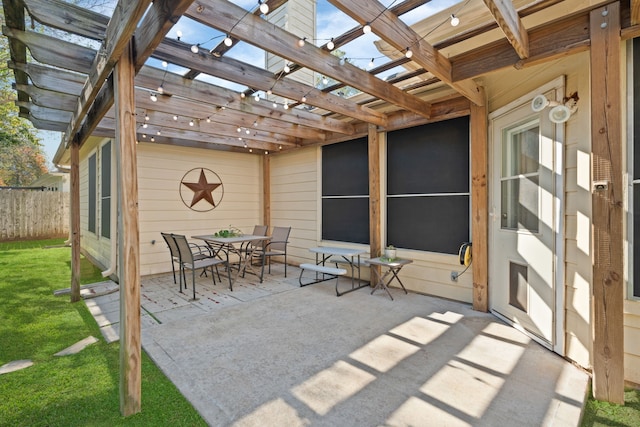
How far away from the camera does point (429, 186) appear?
4430 mm

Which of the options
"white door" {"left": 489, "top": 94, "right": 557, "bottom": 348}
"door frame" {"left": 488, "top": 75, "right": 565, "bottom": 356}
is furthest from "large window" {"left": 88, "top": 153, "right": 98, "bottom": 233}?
"door frame" {"left": 488, "top": 75, "right": 565, "bottom": 356}

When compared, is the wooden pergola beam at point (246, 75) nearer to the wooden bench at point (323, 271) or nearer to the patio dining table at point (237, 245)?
the wooden bench at point (323, 271)

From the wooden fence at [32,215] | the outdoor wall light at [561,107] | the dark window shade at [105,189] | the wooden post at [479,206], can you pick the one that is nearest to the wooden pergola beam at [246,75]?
the wooden post at [479,206]

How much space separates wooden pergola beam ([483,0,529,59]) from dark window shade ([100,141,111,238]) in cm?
622

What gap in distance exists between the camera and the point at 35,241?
398 inches

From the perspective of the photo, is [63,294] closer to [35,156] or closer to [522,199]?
[522,199]

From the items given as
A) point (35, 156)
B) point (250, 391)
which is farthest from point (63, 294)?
point (35, 156)

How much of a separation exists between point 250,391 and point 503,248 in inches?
116

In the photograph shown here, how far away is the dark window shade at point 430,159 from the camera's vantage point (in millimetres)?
4094

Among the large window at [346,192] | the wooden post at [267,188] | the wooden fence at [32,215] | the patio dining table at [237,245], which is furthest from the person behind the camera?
the wooden fence at [32,215]

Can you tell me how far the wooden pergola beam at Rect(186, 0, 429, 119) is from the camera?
205 cm

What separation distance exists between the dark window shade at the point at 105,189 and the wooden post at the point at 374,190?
15.6 feet

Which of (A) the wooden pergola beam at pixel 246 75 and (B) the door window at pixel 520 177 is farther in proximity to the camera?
(B) the door window at pixel 520 177

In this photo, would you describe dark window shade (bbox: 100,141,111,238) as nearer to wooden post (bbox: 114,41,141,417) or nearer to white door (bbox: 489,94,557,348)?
wooden post (bbox: 114,41,141,417)
